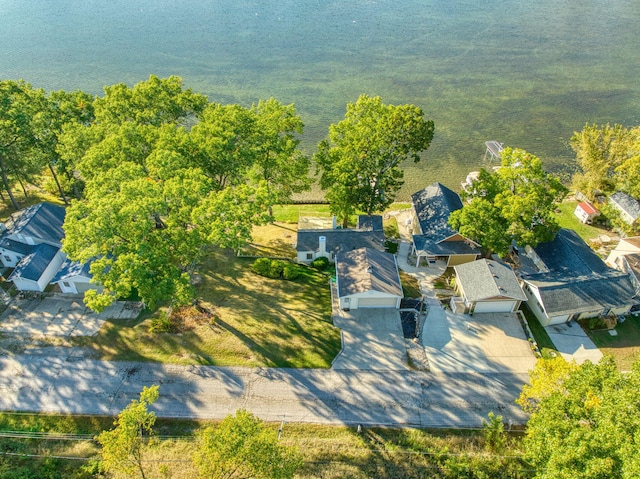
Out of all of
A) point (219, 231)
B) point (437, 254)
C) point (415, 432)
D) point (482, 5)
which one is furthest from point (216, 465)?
point (482, 5)

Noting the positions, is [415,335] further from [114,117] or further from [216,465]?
[114,117]

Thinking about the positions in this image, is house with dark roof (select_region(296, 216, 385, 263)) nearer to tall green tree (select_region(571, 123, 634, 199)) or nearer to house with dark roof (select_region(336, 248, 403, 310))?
house with dark roof (select_region(336, 248, 403, 310))

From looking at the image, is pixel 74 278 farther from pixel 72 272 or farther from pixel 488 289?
pixel 488 289

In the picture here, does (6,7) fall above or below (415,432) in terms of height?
above

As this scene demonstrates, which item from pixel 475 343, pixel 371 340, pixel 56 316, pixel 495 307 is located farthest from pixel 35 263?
pixel 495 307

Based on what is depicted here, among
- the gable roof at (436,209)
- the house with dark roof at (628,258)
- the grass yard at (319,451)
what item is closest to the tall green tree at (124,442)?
the grass yard at (319,451)

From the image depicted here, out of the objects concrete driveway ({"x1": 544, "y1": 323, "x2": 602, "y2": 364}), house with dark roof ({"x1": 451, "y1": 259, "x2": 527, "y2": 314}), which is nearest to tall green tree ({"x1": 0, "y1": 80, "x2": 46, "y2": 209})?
house with dark roof ({"x1": 451, "y1": 259, "x2": 527, "y2": 314})

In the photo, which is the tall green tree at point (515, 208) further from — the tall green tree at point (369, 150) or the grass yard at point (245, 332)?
the grass yard at point (245, 332)
